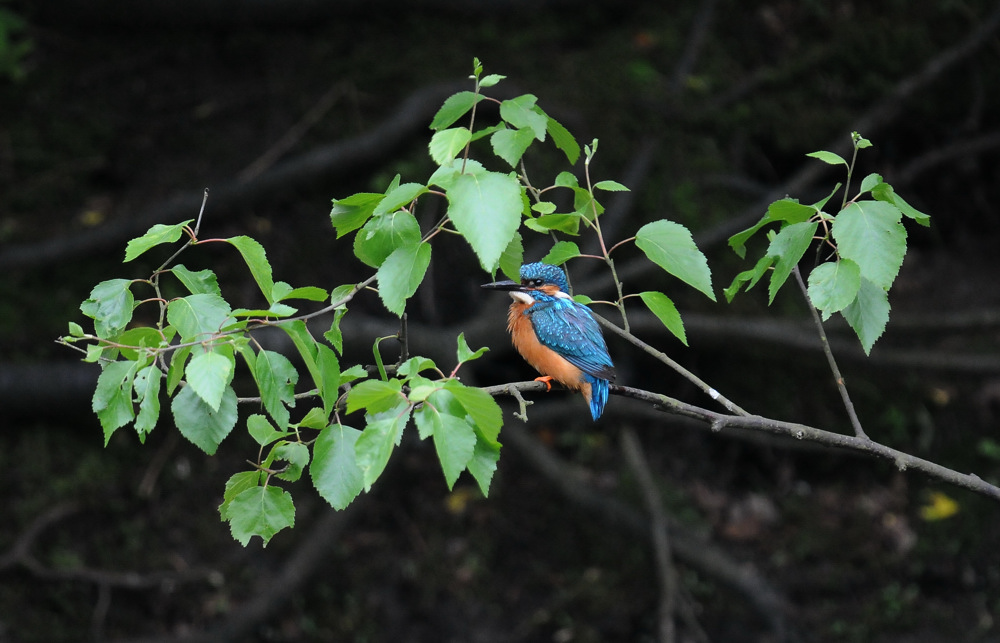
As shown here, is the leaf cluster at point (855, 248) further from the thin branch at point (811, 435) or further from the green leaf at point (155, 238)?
the green leaf at point (155, 238)

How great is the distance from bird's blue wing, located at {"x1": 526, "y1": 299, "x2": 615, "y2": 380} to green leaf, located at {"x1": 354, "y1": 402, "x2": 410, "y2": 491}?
4.05ft

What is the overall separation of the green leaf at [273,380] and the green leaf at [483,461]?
32cm

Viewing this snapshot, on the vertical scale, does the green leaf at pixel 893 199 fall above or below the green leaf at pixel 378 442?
above

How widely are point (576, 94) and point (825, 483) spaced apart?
8.84 ft

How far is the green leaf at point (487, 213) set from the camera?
52.5 inches

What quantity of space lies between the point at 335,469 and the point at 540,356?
3.90ft

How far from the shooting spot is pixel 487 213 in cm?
135

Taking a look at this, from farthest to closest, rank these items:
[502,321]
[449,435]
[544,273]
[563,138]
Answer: [502,321] → [544,273] → [563,138] → [449,435]

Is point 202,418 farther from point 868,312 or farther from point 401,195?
point 868,312

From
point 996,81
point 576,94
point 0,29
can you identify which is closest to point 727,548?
point 576,94

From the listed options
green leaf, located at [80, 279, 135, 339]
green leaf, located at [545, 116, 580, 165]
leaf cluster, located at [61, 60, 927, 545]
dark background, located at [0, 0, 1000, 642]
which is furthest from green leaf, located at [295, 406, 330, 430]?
dark background, located at [0, 0, 1000, 642]

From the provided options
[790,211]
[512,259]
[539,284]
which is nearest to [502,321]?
[539,284]

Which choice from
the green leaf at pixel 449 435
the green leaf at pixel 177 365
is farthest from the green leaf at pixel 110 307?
the green leaf at pixel 449 435

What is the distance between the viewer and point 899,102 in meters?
5.52
